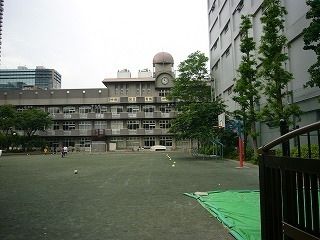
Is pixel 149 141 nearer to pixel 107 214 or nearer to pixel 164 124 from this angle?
pixel 164 124

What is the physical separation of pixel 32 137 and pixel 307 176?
224 feet

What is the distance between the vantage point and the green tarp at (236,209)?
5.99 m

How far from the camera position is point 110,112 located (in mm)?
71125

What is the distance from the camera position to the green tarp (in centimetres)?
599

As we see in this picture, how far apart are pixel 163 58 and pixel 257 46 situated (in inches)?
1862

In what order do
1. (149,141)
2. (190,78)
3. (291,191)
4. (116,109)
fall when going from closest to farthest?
1. (291,191)
2. (190,78)
3. (116,109)
4. (149,141)

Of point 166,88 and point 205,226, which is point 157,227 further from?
point 166,88

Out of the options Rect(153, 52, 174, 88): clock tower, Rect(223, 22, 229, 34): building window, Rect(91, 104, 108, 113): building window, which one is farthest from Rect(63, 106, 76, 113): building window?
Rect(223, 22, 229, 34): building window

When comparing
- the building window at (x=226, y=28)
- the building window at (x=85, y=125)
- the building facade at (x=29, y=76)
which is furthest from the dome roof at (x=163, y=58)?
the building facade at (x=29, y=76)

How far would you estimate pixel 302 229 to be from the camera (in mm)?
3275

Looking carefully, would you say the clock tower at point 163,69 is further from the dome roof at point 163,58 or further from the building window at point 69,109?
the building window at point 69,109

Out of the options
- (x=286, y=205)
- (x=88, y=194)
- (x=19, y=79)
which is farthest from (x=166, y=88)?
(x=19, y=79)

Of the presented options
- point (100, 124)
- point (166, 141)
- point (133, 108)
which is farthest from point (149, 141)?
point (100, 124)

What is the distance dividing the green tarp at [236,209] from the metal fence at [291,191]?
6.13 ft
